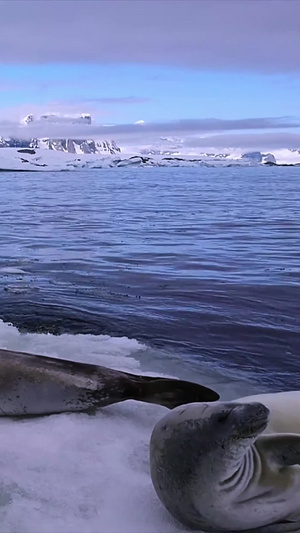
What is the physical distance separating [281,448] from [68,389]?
150cm

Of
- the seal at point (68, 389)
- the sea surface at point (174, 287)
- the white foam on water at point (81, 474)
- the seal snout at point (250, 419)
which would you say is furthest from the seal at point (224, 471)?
the sea surface at point (174, 287)

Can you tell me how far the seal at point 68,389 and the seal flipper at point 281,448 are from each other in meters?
1.05

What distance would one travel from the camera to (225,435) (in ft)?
7.44

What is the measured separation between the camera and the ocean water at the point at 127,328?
2615 mm

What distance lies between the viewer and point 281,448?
96.0 inches

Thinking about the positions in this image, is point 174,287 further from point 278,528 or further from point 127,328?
point 278,528

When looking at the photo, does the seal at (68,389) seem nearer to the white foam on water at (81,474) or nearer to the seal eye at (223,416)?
the white foam on water at (81,474)

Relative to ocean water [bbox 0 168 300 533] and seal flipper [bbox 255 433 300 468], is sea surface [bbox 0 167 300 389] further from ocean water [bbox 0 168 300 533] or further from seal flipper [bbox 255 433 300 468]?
seal flipper [bbox 255 433 300 468]

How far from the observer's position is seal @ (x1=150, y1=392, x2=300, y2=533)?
7.45 feet

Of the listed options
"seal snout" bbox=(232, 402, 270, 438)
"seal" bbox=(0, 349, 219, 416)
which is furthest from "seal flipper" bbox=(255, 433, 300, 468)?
"seal" bbox=(0, 349, 219, 416)

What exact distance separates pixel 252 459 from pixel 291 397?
2.51 ft

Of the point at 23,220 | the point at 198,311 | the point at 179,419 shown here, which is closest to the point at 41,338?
the point at 198,311

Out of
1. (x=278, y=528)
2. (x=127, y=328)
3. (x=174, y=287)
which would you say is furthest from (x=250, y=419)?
(x=174, y=287)

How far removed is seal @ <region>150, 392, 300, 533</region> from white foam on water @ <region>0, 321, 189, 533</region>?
0.59 feet
